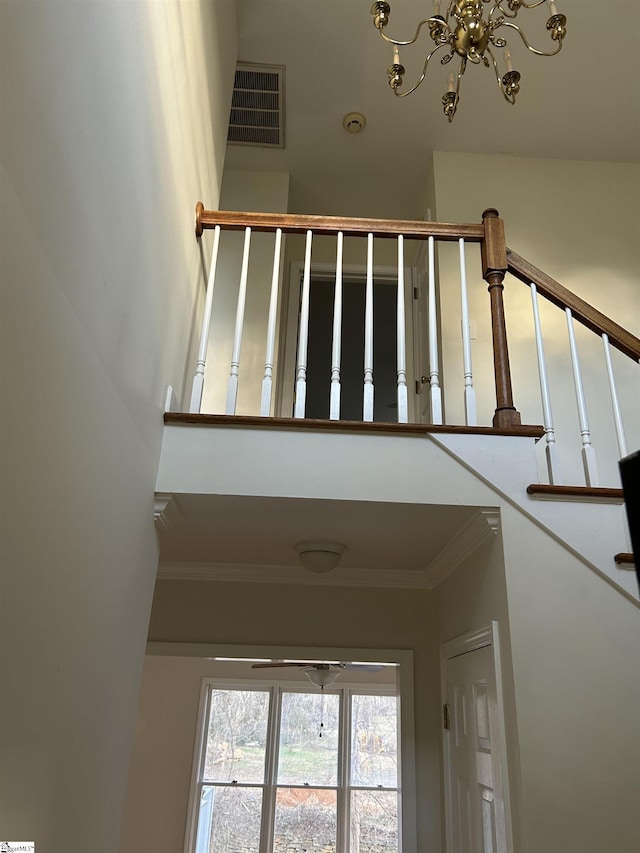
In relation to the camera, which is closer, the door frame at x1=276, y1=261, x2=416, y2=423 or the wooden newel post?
the wooden newel post

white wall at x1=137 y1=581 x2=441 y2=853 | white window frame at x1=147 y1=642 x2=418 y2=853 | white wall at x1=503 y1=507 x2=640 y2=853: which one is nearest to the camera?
white wall at x1=503 y1=507 x2=640 y2=853

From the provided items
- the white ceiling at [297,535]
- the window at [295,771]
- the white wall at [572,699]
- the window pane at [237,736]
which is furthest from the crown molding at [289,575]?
the window pane at [237,736]

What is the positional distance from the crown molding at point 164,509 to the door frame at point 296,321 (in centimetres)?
Answer: 232

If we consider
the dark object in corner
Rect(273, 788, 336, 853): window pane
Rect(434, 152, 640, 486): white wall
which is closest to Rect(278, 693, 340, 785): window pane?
Rect(273, 788, 336, 853): window pane

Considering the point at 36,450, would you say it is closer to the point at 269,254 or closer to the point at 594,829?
the point at 594,829

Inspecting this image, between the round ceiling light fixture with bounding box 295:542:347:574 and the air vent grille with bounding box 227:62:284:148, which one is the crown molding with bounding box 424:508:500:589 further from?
the air vent grille with bounding box 227:62:284:148

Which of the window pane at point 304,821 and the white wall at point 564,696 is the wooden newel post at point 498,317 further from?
the window pane at point 304,821

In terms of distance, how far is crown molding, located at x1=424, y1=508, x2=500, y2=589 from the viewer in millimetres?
2107

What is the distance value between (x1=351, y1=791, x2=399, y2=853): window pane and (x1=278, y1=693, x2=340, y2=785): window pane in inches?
14.2

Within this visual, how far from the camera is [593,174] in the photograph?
177 inches

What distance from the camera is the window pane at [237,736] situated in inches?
247

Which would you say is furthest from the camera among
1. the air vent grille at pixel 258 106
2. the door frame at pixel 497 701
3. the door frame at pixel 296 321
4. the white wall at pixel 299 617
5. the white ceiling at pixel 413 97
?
the door frame at pixel 296 321

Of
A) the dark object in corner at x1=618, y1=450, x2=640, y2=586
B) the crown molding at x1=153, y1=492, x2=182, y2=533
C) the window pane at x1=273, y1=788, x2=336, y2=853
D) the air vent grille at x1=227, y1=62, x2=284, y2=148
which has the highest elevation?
the air vent grille at x1=227, y1=62, x2=284, y2=148

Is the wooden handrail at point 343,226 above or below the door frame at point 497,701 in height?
above
